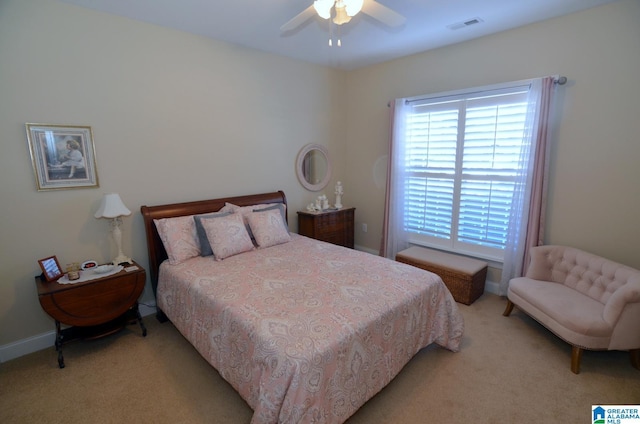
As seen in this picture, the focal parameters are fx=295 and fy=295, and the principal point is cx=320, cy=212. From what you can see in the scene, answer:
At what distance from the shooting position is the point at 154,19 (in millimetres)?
2686

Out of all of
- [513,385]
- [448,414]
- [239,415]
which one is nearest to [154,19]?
[239,415]

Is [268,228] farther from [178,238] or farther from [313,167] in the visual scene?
[313,167]

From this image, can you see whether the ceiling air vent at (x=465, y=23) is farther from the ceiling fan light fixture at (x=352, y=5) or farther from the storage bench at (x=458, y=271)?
the storage bench at (x=458, y=271)

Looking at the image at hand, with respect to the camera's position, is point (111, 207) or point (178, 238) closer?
point (111, 207)

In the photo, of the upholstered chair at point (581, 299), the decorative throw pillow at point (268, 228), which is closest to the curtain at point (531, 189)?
the upholstered chair at point (581, 299)

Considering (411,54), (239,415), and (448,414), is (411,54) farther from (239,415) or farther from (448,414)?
(239,415)

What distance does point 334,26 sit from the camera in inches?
113

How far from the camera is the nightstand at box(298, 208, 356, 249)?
3986 mm

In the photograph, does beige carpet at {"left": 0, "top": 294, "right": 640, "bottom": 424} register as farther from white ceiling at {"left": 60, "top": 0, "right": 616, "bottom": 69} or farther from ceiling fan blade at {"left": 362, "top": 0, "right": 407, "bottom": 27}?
white ceiling at {"left": 60, "top": 0, "right": 616, "bottom": 69}

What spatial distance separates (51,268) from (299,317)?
210cm

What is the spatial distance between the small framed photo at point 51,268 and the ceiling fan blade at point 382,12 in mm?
2985

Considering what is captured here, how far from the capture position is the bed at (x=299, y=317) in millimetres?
1475

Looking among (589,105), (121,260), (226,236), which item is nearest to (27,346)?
(121,260)

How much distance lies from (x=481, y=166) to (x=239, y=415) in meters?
3.29
